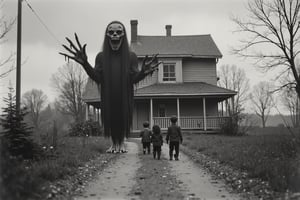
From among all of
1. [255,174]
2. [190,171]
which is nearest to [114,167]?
[190,171]

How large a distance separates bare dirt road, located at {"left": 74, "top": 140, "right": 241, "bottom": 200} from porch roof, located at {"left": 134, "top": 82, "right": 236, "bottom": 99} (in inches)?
628

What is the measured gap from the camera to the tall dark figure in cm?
1329

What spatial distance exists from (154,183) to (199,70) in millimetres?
23500

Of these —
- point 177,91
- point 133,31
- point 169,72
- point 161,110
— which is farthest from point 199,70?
point 133,31

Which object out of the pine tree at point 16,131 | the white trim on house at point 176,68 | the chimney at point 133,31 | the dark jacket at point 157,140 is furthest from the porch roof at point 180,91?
the pine tree at point 16,131

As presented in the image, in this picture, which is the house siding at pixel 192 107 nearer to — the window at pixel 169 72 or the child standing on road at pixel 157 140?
the window at pixel 169 72

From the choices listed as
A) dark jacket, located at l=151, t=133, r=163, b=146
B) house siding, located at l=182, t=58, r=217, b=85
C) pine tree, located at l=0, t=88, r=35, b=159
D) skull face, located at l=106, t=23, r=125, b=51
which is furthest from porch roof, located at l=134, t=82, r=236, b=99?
pine tree, located at l=0, t=88, r=35, b=159

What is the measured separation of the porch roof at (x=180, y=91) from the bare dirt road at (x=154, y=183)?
15941mm

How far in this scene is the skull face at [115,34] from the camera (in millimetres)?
13148

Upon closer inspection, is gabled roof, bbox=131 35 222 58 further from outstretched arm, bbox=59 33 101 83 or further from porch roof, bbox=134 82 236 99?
outstretched arm, bbox=59 33 101 83

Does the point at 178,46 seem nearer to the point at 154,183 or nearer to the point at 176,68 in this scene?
the point at 176,68

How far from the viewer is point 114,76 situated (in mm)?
13570

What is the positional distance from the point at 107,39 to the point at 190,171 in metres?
5.78

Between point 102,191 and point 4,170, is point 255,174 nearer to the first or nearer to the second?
point 102,191
